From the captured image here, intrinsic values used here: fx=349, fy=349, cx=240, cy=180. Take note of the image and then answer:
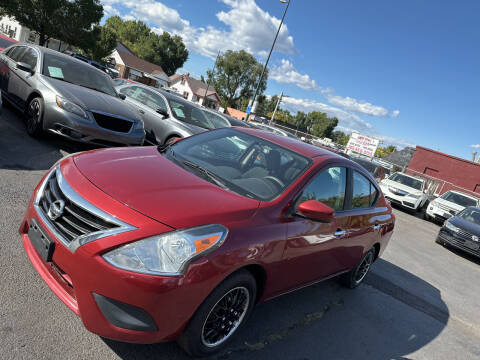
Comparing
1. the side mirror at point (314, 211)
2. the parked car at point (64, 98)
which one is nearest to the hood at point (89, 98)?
the parked car at point (64, 98)

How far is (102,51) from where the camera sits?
49.8m

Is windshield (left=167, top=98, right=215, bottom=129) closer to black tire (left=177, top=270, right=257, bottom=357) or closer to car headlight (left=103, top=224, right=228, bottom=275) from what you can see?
black tire (left=177, top=270, right=257, bottom=357)

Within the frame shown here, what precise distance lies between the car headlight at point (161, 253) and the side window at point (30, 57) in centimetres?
609

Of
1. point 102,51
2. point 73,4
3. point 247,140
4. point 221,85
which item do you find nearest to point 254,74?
point 221,85

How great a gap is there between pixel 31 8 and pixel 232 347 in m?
38.3

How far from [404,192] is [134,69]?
63.6m

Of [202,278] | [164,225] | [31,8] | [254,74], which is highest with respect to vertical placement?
[254,74]

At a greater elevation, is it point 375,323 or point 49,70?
point 49,70

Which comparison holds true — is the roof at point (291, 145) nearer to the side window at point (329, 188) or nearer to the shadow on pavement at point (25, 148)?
the side window at point (329, 188)

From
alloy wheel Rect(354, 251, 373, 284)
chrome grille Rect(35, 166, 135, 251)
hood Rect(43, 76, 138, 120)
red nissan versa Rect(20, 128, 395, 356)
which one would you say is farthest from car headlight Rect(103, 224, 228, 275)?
hood Rect(43, 76, 138, 120)

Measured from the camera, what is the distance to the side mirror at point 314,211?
2.71 metres

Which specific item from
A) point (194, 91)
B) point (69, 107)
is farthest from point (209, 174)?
point (194, 91)

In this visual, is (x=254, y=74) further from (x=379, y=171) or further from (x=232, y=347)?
(x=232, y=347)

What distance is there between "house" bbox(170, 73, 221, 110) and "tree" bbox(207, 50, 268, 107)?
10.3ft
